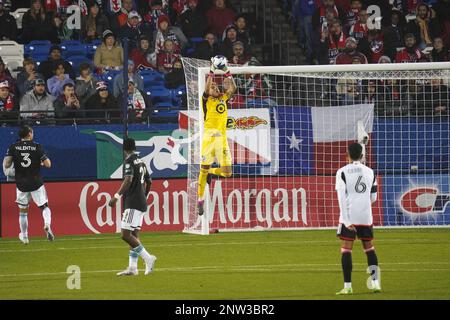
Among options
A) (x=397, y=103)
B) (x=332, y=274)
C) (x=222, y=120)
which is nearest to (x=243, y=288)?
(x=332, y=274)

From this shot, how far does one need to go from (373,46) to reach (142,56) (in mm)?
5961

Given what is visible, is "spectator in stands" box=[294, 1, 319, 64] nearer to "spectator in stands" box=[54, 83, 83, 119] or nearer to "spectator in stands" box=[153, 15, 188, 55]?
"spectator in stands" box=[153, 15, 188, 55]

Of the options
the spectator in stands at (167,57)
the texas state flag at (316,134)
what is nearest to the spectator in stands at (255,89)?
the texas state flag at (316,134)

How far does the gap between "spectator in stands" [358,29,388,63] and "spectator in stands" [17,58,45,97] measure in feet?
27.3

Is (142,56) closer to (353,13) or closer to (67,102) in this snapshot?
(67,102)

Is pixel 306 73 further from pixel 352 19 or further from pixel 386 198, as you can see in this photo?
pixel 352 19

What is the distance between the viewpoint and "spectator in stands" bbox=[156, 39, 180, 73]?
88.6 feet

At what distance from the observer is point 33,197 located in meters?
21.5

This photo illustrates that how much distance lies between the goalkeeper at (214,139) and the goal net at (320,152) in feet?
4.06

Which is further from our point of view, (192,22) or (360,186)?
(192,22)

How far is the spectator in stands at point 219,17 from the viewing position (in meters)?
28.6

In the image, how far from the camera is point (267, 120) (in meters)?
23.5

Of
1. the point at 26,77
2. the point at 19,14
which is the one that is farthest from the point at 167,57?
the point at 19,14

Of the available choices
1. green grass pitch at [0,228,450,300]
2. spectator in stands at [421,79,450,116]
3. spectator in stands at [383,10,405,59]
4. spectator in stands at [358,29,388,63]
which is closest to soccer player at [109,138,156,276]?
green grass pitch at [0,228,450,300]
